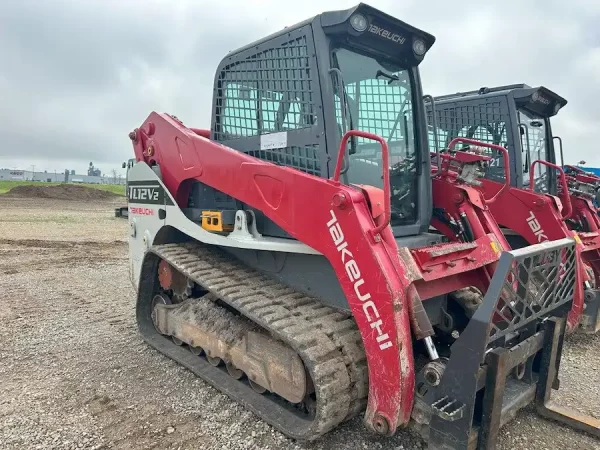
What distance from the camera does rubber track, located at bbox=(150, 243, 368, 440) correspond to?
2635mm

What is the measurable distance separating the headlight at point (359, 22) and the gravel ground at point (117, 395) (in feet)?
8.57

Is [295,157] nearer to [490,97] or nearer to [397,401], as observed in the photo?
[397,401]

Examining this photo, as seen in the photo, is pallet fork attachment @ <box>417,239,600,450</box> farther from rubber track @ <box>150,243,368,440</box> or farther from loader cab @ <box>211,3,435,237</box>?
loader cab @ <box>211,3,435,237</box>

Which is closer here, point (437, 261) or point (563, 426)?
point (437, 261)

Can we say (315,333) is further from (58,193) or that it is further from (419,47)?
(58,193)

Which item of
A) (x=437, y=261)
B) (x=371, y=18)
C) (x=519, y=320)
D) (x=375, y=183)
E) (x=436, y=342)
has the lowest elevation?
(x=436, y=342)

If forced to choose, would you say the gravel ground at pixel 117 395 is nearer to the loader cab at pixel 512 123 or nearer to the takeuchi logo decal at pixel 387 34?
the loader cab at pixel 512 123

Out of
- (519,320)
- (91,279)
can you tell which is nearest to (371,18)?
(519,320)

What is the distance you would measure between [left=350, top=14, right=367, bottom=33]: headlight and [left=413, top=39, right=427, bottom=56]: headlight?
66 centimetres

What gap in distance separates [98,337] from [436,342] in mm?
3319

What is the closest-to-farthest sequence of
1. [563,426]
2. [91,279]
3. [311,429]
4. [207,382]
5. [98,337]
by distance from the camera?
[311,429] → [563,426] → [207,382] → [98,337] → [91,279]

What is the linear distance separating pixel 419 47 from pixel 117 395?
11.5ft

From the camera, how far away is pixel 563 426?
3182mm

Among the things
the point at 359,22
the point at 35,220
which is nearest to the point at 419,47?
the point at 359,22
